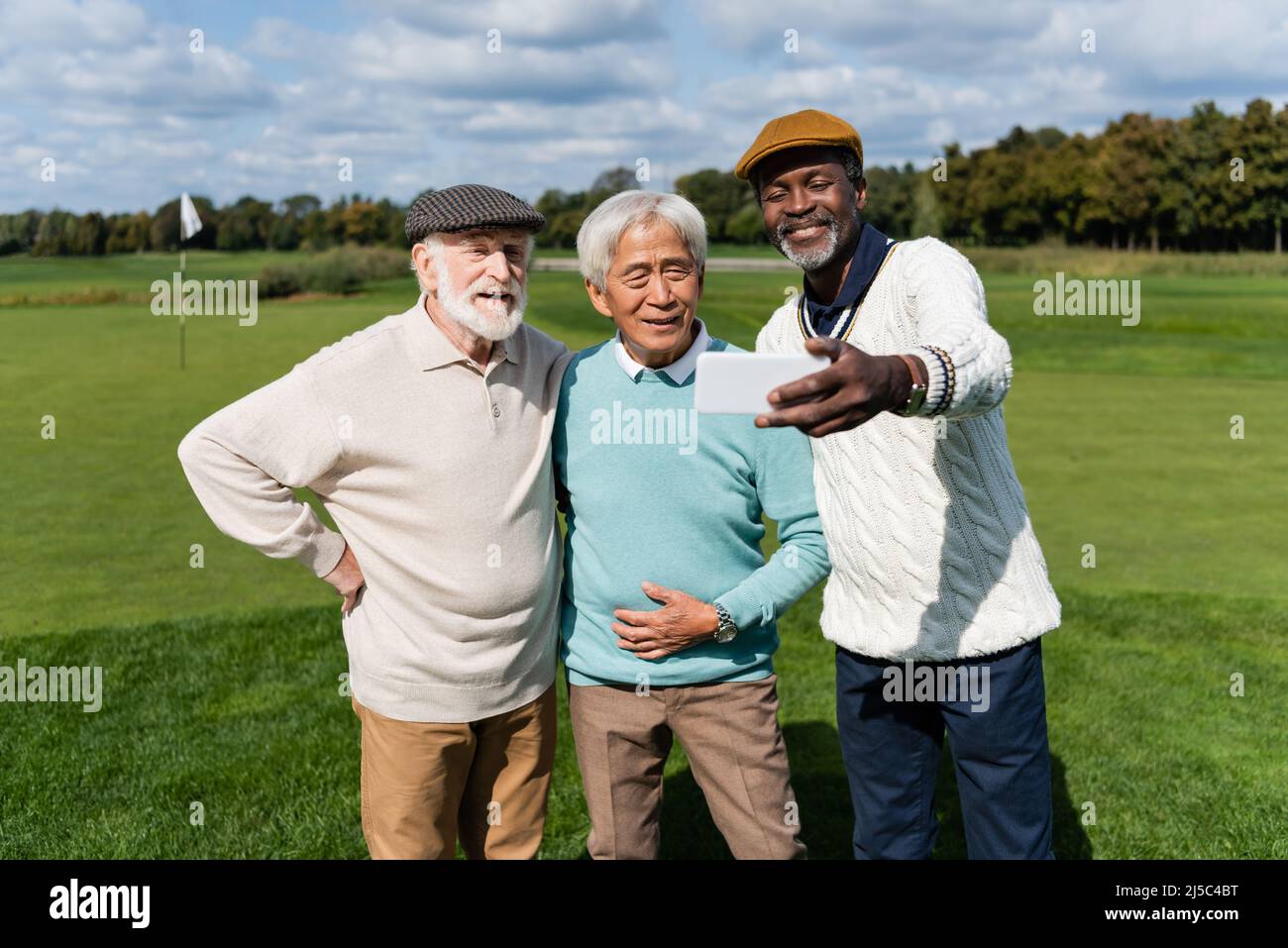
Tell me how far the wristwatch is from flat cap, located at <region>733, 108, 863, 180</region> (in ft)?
3.75

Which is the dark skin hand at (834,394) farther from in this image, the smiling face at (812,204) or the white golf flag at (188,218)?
the white golf flag at (188,218)

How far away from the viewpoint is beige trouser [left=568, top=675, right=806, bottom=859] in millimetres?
3068

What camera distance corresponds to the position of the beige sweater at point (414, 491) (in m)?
2.96

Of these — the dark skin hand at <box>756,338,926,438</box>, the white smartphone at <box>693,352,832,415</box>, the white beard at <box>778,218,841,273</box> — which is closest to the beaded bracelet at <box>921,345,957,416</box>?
the dark skin hand at <box>756,338,926,438</box>

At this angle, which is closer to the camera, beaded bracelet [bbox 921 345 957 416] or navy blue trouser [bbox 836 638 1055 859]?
beaded bracelet [bbox 921 345 957 416]

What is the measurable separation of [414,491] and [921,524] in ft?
4.29

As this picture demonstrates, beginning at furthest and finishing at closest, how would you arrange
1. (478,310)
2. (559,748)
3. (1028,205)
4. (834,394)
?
(1028,205)
(559,748)
(478,310)
(834,394)

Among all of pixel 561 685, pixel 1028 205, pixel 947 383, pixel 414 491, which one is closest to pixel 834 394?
pixel 947 383

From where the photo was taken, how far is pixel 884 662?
3020 millimetres

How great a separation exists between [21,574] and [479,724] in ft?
17.5

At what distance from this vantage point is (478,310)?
2.93 metres

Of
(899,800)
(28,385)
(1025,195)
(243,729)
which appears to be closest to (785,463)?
(899,800)

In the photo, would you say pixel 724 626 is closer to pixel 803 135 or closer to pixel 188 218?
pixel 803 135

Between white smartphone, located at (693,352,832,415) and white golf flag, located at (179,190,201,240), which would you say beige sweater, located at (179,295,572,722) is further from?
white golf flag, located at (179,190,201,240)
